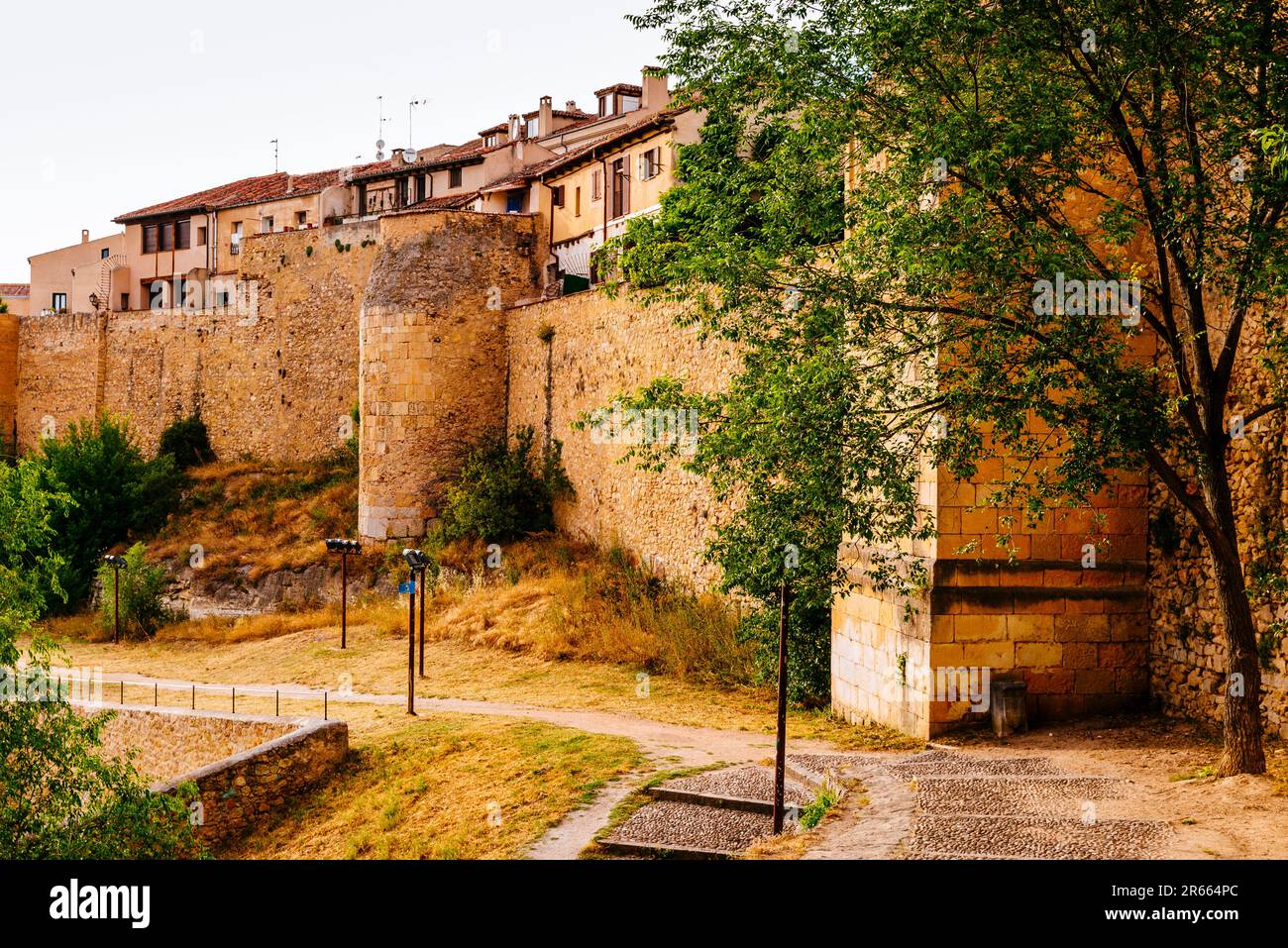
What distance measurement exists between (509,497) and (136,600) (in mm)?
9222

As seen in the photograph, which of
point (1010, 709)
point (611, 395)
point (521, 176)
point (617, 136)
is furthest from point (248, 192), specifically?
point (1010, 709)

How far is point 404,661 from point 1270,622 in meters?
14.2

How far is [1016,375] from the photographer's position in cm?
1136

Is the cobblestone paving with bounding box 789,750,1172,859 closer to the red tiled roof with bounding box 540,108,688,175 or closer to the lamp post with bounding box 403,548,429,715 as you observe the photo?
the lamp post with bounding box 403,548,429,715

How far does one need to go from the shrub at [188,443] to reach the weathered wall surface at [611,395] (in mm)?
15628

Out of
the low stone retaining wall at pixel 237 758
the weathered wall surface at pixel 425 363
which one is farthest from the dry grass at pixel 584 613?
the low stone retaining wall at pixel 237 758

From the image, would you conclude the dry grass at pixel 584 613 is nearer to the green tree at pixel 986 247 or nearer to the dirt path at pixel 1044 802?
the dirt path at pixel 1044 802

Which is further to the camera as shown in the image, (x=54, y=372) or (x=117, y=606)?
(x=54, y=372)

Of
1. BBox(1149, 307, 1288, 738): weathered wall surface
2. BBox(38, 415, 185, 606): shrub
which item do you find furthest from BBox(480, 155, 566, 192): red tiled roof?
BBox(1149, 307, 1288, 738): weathered wall surface

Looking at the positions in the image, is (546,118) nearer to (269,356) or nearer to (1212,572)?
(269,356)

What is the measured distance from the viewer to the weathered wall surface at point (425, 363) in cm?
2898

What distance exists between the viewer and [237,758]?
15.4 m
